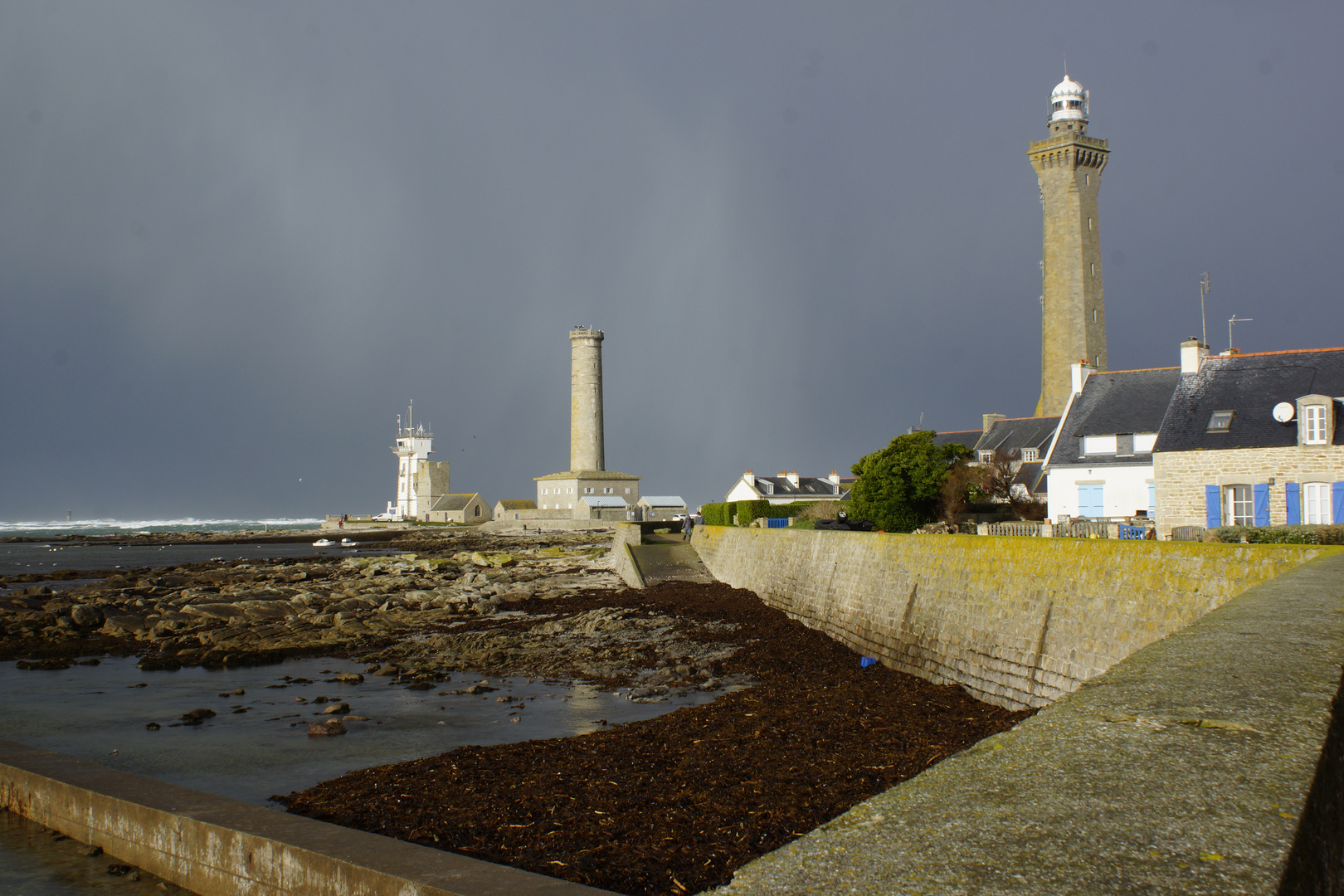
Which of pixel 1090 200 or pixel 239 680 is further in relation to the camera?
pixel 1090 200

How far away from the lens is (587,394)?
68.4 m

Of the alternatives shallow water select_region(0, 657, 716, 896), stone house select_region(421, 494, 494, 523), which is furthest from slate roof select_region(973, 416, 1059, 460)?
stone house select_region(421, 494, 494, 523)

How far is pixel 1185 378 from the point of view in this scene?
23.4 metres

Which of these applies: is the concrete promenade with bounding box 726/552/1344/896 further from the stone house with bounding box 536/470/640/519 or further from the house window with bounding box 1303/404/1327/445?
the stone house with bounding box 536/470/640/519

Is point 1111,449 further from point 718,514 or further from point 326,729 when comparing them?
point 326,729

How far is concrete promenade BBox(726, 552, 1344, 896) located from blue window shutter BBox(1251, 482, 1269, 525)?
55.9 feet

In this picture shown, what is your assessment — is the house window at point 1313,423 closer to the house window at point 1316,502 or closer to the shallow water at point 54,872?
the house window at point 1316,502

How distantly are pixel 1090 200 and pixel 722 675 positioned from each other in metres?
48.9

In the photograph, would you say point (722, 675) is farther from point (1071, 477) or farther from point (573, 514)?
point (573, 514)

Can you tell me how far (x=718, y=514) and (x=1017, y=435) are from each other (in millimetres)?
20149

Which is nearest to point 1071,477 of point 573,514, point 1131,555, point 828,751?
point 1131,555

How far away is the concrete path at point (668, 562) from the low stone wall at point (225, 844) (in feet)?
67.2

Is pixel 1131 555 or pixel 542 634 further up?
pixel 1131 555

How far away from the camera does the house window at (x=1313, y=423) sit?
1877 centimetres
